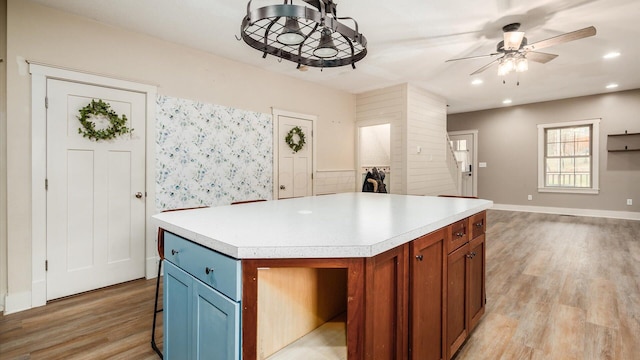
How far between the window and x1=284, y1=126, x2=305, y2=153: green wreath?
5.93 metres

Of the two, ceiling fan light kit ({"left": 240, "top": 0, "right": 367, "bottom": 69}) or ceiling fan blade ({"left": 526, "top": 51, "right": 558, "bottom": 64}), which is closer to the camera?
ceiling fan light kit ({"left": 240, "top": 0, "right": 367, "bottom": 69})

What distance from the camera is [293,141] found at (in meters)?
4.85

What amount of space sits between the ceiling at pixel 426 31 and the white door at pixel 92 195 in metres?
0.85

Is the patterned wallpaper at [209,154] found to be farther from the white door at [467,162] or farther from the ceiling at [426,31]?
the white door at [467,162]

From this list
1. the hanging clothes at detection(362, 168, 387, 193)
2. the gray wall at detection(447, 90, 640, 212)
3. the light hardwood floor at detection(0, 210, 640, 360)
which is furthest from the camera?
the gray wall at detection(447, 90, 640, 212)

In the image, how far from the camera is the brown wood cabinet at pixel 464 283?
68.4 inches


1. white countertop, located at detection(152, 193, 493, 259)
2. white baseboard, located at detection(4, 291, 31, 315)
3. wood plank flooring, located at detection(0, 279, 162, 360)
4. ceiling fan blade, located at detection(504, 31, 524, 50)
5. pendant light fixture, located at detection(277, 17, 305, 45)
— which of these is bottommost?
wood plank flooring, located at detection(0, 279, 162, 360)

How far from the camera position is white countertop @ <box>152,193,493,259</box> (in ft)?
3.52

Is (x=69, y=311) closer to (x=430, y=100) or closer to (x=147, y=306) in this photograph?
(x=147, y=306)

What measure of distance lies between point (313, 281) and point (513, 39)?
10.4 feet

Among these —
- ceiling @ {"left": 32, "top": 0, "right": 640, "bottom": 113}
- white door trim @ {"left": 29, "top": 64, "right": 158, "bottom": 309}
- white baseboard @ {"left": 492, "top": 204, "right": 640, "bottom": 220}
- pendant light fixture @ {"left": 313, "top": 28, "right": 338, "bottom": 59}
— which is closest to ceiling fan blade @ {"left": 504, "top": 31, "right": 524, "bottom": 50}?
ceiling @ {"left": 32, "top": 0, "right": 640, "bottom": 113}

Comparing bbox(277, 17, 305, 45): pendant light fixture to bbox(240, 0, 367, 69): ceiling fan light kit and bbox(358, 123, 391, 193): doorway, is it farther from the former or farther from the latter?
bbox(358, 123, 391, 193): doorway

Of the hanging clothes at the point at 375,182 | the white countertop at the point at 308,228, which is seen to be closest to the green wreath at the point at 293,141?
the hanging clothes at the point at 375,182

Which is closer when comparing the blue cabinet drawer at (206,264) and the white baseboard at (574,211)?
the blue cabinet drawer at (206,264)
